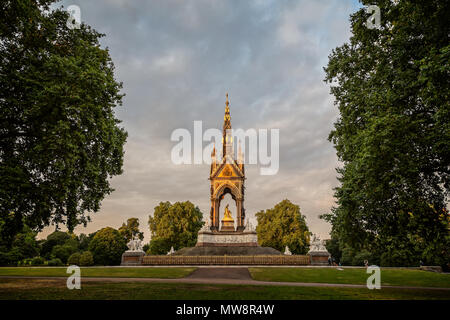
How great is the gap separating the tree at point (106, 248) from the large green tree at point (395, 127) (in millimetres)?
36936

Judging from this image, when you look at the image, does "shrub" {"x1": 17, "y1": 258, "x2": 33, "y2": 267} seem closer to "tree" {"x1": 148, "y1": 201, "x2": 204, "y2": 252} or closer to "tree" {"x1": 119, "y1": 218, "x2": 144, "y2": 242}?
"tree" {"x1": 148, "y1": 201, "x2": 204, "y2": 252}

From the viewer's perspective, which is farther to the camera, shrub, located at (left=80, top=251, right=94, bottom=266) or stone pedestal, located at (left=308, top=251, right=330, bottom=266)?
shrub, located at (left=80, top=251, right=94, bottom=266)

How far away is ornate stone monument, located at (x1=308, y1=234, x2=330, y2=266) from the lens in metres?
24.0

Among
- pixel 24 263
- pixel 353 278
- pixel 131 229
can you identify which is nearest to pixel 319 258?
pixel 353 278

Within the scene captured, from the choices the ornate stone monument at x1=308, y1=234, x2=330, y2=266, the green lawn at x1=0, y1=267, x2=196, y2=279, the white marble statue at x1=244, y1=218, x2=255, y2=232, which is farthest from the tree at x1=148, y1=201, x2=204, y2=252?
the green lawn at x1=0, y1=267, x2=196, y2=279

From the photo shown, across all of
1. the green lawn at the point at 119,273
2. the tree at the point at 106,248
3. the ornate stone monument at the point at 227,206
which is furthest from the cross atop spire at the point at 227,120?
the green lawn at the point at 119,273

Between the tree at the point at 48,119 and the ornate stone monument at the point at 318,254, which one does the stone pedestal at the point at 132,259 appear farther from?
the ornate stone monument at the point at 318,254

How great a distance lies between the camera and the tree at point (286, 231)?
156 ft

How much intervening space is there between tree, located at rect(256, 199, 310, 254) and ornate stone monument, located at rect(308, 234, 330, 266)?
22683 mm

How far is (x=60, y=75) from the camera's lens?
10477 millimetres
